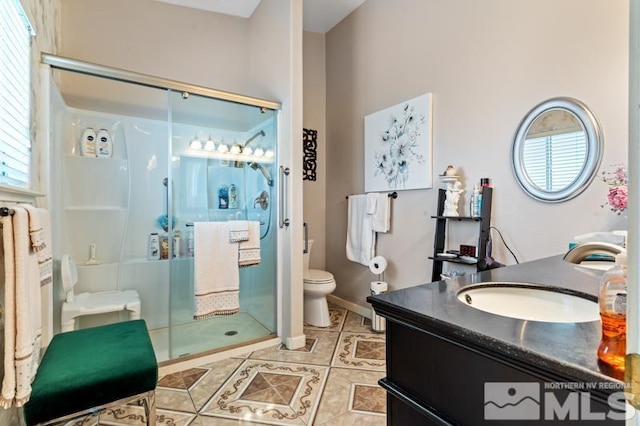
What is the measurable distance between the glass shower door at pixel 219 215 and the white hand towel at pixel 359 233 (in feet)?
2.95

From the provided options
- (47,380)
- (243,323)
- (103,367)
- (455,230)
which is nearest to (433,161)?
(455,230)

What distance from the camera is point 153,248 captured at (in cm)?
280

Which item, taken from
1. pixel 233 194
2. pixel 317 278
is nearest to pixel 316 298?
pixel 317 278

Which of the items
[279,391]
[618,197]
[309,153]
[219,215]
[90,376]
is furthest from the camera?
[309,153]

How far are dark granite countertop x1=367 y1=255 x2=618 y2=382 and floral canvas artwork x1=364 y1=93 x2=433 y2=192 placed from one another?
167 cm

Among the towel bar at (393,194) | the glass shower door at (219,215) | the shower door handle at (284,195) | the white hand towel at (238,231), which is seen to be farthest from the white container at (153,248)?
the towel bar at (393,194)

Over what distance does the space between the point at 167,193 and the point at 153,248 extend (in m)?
0.58

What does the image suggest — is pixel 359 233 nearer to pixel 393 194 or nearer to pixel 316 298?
pixel 393 194

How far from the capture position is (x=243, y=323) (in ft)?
8.60

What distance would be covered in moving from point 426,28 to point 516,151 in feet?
4.18

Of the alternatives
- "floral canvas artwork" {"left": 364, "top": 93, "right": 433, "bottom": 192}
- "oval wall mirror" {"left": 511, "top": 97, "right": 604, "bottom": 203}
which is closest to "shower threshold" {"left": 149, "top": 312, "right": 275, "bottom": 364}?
"floral canvas artwork" {"left": 364, "top": 93, "right": 433, "bottom": 192}

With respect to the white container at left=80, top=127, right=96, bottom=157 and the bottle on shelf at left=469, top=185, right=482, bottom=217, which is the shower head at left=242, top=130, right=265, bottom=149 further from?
the bottle on shelf at left=469, top=185, right=482, bottom=217

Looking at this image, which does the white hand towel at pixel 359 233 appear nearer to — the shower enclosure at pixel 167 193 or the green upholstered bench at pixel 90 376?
the shower enclosure at pixel 167 193

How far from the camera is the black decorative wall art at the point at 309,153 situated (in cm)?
354
